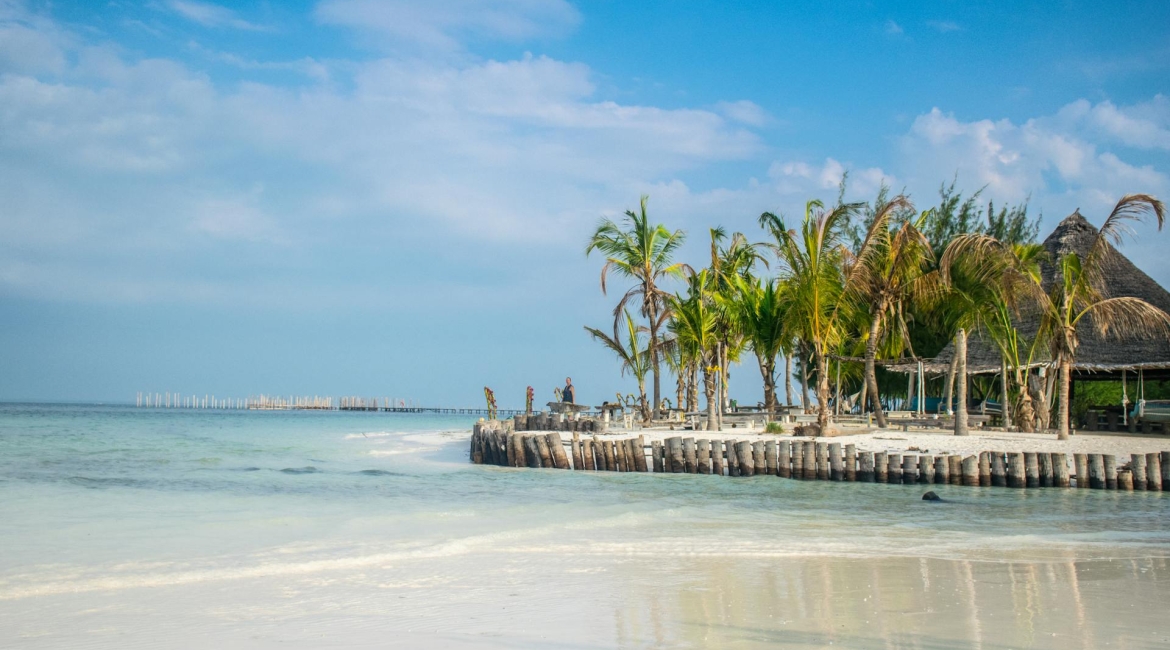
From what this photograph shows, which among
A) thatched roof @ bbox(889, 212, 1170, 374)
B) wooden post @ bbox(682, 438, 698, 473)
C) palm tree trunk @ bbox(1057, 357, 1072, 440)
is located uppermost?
thatched roof @ bbox(889, 212, 1170, 374)

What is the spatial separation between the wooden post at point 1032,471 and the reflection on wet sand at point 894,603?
7.58m

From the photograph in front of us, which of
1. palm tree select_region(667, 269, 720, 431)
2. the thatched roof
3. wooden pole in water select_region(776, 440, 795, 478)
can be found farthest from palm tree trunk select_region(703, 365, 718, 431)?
the thatched roof

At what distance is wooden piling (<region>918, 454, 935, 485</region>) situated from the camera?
671 inches

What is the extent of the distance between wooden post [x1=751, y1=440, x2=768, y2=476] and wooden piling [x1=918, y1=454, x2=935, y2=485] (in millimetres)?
2947

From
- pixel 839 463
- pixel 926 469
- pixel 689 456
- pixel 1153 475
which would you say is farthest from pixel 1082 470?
pixel 689 456

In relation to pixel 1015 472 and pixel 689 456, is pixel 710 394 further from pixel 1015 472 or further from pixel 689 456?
pixel 1015 472

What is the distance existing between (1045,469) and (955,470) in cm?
151

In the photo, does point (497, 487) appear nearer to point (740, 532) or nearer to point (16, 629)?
point (740, 532)

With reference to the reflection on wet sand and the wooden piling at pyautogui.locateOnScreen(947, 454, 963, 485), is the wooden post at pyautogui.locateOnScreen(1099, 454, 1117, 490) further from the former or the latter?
the reflection on wet sand

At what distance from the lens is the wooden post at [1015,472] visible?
1628 centimetres

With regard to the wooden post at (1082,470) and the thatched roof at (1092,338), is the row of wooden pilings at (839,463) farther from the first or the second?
the thatched roof at (1092,338)

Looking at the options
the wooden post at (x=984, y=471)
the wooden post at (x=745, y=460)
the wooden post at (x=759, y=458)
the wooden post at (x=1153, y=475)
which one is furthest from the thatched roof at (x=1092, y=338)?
the wooden post at (x=745, y=460)

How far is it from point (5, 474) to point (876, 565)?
19141 millimetres

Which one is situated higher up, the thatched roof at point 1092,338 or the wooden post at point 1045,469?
the thatched roof at point 1092,338
